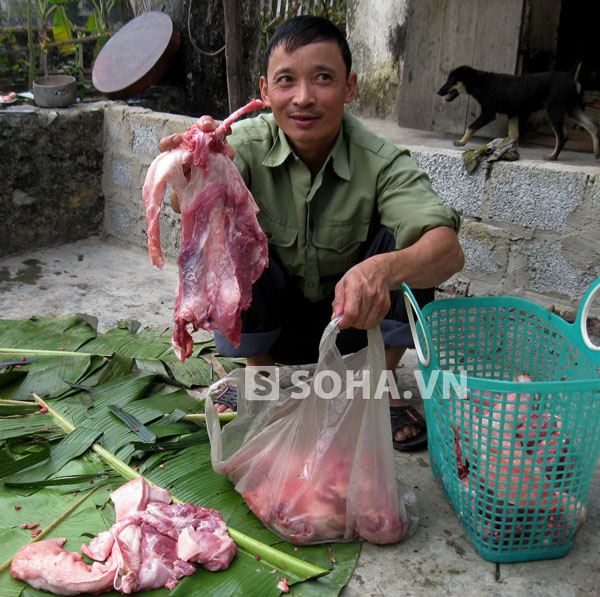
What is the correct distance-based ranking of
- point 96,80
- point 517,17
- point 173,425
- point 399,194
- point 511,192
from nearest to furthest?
1. point 399,194
2. point 173,425
3. point 511,192
4. point 517,17
5. point 96,80

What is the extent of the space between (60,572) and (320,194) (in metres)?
1.45

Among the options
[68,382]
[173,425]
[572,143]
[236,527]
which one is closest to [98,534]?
[236,527]

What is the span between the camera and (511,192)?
3076 mm

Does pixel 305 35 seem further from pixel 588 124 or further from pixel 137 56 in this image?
pixel 137 56

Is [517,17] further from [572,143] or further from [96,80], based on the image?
[96,80]

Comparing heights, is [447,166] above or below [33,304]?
above

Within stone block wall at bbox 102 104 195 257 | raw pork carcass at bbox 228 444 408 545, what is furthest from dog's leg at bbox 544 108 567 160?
raw pork carcass at bbox 228 444 408 545

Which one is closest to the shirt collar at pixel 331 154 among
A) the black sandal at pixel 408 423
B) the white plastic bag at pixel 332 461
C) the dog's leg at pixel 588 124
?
the white plastic bag at pixel 332 461

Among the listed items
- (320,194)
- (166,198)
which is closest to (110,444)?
(320,194)

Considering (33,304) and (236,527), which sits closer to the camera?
(236,527)

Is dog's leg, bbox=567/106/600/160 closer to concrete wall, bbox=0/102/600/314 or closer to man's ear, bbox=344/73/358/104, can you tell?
concrete wall, bbox=0/102/600/314

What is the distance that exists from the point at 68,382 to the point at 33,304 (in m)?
1.12

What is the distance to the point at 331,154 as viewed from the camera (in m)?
2.32

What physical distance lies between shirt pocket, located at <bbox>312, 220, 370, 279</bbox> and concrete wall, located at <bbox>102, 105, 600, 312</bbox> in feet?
3.41
